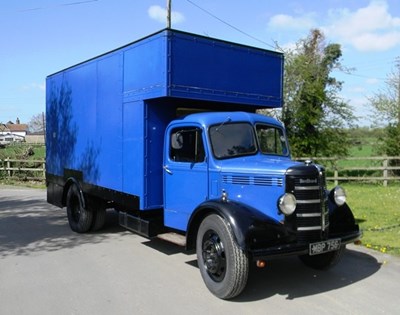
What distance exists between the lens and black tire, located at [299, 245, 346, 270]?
6.09 meters

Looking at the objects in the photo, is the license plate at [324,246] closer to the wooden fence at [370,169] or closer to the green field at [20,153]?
the wooden fence at [370,169]

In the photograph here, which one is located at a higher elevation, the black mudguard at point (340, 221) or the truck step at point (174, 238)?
the black mudguard at point (340, 221)

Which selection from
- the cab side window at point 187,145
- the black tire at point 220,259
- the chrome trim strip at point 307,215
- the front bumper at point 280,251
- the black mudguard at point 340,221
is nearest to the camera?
the front bumper at point 280,251

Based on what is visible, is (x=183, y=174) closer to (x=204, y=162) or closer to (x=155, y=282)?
(x=204, y=162)

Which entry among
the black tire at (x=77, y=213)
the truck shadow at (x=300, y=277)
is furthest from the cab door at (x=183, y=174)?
the black tire at (x=77, y=213)

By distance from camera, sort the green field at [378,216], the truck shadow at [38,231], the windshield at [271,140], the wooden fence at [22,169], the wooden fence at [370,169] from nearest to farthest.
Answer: the windshield at [271,140]
the green field at [378,216]
the truck shadow at [38,231]
the wooden fence at [370,169]
the wooden fence at [22,169]

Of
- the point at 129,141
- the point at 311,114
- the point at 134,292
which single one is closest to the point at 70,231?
the point at 129,141

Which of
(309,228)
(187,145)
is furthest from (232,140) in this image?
(309,228)

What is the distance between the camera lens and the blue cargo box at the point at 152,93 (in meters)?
6.60

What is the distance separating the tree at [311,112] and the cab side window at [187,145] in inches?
719

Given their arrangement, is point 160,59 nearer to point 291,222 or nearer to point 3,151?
point 291,222

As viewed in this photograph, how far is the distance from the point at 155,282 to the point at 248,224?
1.67 meters

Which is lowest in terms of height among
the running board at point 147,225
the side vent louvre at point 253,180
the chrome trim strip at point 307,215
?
the running board at point 147,225

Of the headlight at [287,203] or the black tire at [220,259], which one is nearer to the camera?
the black tire at [220,259]
